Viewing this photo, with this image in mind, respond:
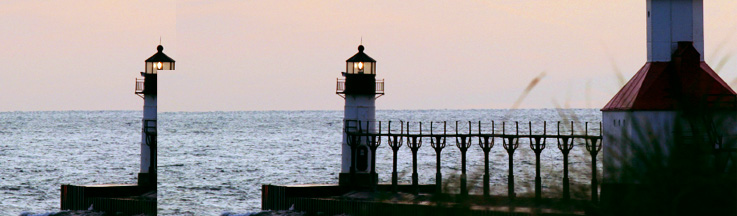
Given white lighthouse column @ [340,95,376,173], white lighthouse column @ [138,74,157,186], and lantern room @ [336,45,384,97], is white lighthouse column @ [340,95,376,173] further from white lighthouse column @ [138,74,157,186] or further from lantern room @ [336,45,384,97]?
white lighthouse column @ [138,74,157,186]

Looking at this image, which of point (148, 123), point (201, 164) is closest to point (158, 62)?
point (148, 123)

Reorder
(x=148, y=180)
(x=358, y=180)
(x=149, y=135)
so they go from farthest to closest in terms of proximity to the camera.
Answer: (x=149, y=135) → (x=148, y=180) → (x=358, y=180)

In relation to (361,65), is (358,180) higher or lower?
lower

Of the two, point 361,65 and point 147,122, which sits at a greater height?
point 361,65

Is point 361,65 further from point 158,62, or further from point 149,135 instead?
point 149,135

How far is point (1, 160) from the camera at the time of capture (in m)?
106

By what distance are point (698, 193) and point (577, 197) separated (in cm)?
54

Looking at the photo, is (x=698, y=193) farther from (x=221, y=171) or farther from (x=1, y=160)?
(x=1, y=160)

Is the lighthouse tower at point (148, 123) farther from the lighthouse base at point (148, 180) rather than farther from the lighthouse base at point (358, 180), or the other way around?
the lighthouse base at point (358, 180)

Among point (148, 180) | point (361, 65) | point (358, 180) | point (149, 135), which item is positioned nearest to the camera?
point (358, 180)

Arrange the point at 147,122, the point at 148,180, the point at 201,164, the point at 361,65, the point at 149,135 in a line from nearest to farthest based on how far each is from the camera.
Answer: the point at 361,65 < the point at 148,180 < the point at 149,135 < the point at 147,122 < the point at 201,164

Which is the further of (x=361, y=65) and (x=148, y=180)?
(x=148, y=180)

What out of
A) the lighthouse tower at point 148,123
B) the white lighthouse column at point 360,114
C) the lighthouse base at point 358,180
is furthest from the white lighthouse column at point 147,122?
the white lighthouse column at point 360,114

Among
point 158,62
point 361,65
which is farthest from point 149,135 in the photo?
point 361,65
